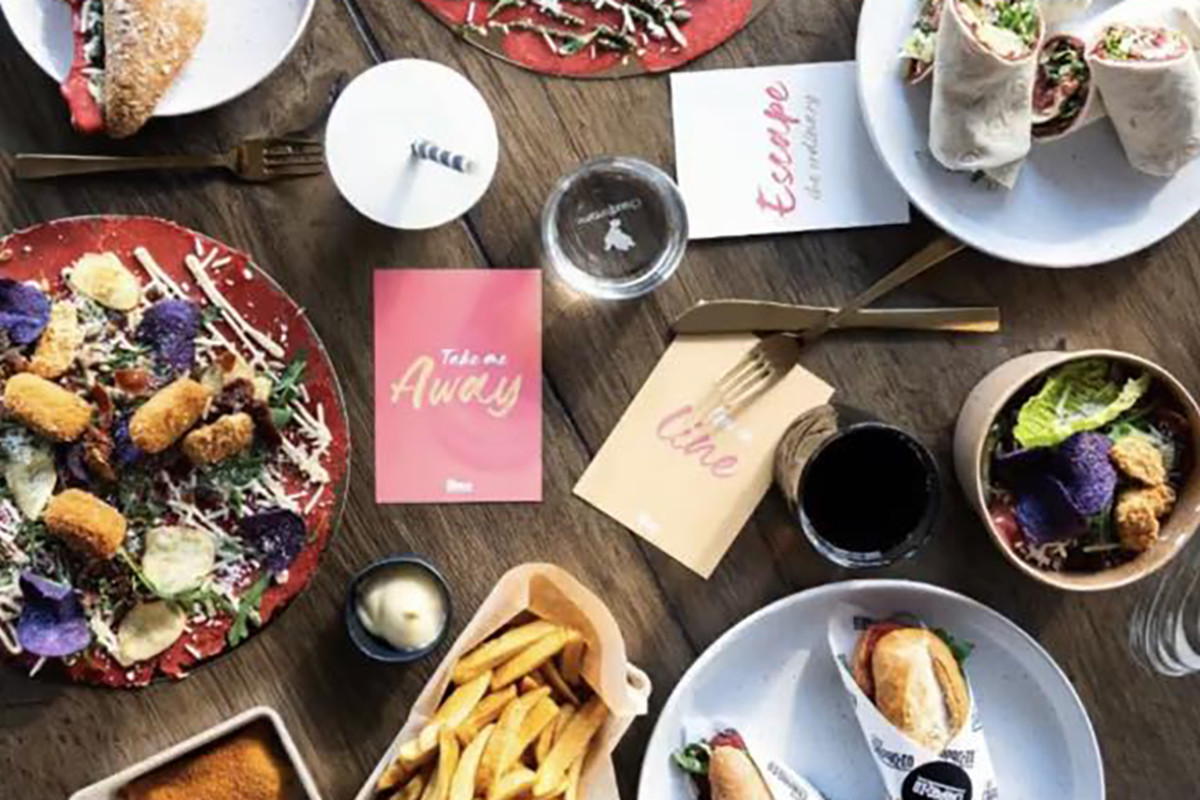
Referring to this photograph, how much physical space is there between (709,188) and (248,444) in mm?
442

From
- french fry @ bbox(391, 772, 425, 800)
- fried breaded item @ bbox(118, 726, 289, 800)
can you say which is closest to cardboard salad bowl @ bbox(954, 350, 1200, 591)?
french fry @ bbox(391, 772, 425, 800)

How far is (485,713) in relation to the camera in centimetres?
129

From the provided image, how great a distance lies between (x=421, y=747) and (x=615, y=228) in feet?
1.49

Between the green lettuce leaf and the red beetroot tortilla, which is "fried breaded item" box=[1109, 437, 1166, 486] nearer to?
the green lettuce leaf

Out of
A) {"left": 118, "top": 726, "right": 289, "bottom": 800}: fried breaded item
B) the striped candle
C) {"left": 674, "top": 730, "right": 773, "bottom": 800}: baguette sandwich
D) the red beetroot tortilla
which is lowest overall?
{"left": 674, "top": 730, "right": 773, "bottom": 800}: baguette sandwich

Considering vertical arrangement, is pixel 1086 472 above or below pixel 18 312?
below

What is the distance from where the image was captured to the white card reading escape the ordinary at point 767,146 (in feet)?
4.46

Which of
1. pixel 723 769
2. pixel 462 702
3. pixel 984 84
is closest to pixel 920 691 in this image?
pixel 723 769

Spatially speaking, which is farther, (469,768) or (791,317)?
(791,317)

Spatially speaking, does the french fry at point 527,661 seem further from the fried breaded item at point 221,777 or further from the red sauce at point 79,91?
the red sauce at point 79,91

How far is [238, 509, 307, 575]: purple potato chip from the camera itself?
134 centimetres

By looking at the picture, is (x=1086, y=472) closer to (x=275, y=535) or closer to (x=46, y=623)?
(x=275, y=535)

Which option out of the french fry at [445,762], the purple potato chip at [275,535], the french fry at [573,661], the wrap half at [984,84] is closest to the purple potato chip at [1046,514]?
the wrap half at [984,84]

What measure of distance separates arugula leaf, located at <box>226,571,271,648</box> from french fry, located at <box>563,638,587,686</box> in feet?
0.85
